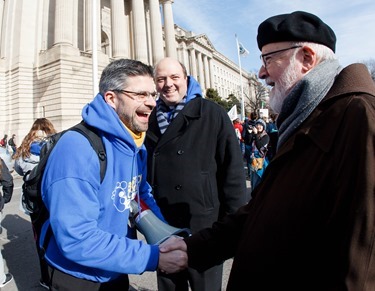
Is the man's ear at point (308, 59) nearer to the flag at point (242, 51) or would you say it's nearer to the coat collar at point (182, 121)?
the coat collar at point (182, 121)

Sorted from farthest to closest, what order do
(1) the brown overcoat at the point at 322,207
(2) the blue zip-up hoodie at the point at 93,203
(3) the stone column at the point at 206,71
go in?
(3) the stone column at the point at 206,71
(2) the blue zip-up hoodie at the point at 93,203
(1) the brown overcoat at the point at 322,207

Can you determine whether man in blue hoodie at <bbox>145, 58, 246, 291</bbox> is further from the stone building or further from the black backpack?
the stone building

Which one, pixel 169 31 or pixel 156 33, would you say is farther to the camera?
pixel 169 31

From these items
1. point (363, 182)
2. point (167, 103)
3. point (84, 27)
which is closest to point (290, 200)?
point (363, 182)

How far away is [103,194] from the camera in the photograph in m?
1.74

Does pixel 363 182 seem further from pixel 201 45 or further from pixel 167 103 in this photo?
pixel 201 45

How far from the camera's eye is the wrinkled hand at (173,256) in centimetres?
Result: 168

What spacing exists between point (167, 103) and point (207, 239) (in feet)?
4.72

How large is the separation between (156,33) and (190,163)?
118ft

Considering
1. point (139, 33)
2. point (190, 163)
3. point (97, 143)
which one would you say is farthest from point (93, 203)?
point (139, 33)

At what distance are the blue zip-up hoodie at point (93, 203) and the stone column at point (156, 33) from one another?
34479 mm

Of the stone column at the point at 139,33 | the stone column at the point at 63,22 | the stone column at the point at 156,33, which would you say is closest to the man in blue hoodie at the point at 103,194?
the stone column at the point at 63,22

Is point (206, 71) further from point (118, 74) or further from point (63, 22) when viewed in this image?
point (118, 74)

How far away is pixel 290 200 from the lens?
1096 millimetres
